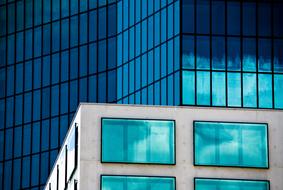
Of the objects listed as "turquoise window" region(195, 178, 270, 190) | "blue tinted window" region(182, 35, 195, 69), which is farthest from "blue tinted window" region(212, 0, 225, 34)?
"turquoise window" region(195, 178, 270, 190)

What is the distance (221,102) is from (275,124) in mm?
31543

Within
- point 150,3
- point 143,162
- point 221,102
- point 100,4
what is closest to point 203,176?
point 143,162

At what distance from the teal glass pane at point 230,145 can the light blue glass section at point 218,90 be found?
31347mm

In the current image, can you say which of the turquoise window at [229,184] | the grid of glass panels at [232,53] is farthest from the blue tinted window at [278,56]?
the turquoise window at [229,184]

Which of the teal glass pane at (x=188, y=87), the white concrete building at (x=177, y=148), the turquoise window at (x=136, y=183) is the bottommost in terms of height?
the turquoise window at (x=136, y=183)

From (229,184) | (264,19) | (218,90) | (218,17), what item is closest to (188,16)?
(218,17)

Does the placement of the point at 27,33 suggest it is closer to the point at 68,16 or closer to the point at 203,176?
the point at 68,16

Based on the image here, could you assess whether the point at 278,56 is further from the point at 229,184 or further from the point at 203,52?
the point at 229,184

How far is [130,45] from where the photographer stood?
117 metres

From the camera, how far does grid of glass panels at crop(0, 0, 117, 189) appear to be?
124 m

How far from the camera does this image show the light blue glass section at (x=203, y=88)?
107 metres

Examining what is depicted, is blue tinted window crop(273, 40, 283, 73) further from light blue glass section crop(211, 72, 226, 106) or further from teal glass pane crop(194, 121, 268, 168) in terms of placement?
teal glass pane crop(194, 121, 268, 168)

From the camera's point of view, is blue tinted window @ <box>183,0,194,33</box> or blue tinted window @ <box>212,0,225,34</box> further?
blue tinted window @ <box>212,0,225,34</box>

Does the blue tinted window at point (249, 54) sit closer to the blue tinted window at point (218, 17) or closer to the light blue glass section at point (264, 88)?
the light blue glass section at point (264, 88)
